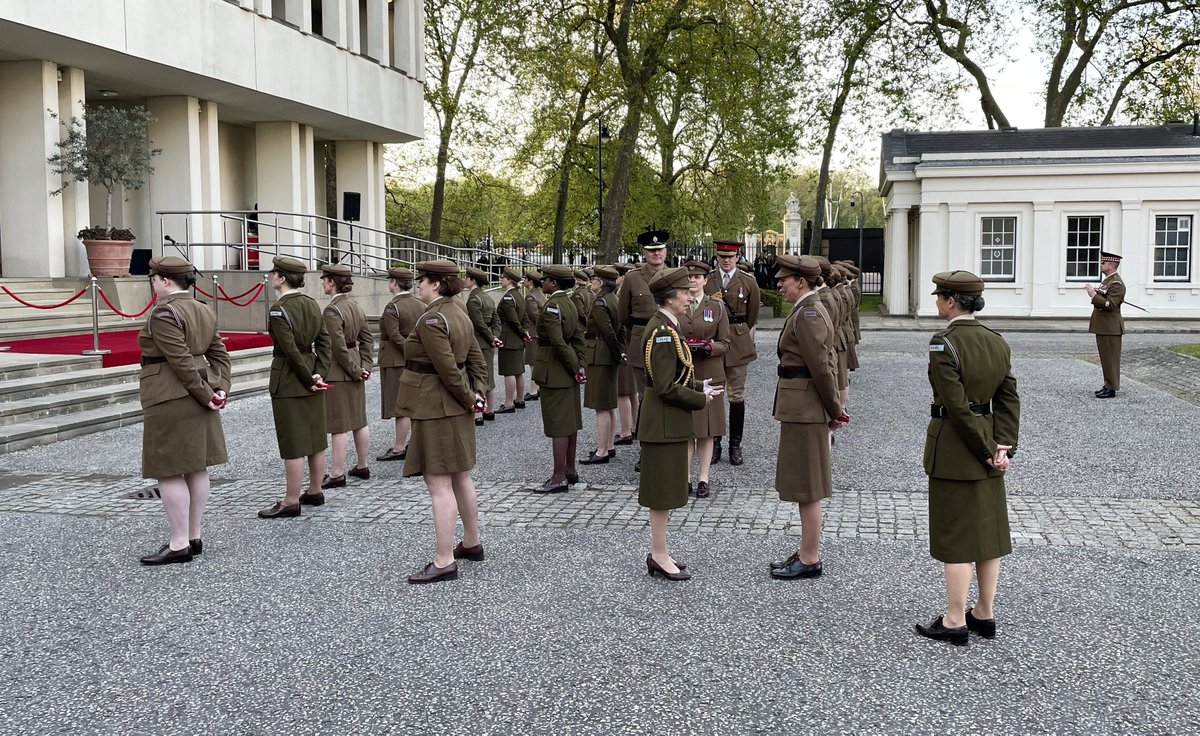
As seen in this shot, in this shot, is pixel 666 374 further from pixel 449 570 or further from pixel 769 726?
pixel 769 726

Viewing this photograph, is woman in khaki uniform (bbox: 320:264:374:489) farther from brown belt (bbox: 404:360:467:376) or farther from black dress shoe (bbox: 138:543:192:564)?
brown belt (bbox: 404:360:467:376)

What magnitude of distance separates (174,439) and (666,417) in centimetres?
308

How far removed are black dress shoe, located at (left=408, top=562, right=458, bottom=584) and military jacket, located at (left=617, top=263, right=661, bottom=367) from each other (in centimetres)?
418

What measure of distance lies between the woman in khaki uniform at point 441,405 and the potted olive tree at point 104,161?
14.6 meters

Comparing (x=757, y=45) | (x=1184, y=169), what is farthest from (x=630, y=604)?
(x=1184, y=169)

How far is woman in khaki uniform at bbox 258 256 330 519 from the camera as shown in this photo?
25.0 feet

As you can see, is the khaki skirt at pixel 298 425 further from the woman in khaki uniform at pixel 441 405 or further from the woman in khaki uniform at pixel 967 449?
the woman in khaki uniform at pixel 967 449

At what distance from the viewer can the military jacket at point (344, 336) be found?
344 inches

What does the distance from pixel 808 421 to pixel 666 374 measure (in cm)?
87

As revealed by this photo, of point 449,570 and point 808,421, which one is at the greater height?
point 808,421

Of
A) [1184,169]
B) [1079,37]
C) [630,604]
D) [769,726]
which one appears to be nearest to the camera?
[769,726]

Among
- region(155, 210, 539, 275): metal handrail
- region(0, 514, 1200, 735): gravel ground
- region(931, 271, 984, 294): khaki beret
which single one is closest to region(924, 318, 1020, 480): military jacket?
region(931, 271, 984, 294): khaki beret

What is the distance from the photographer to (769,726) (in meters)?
4.12

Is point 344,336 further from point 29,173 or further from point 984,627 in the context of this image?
point 29,173
